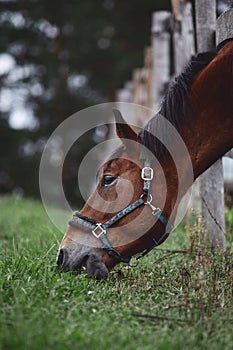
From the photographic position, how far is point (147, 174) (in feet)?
10.5

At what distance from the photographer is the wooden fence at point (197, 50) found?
165 inches

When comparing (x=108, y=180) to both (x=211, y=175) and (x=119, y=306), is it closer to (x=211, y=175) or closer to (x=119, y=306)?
(x=119, y=306)

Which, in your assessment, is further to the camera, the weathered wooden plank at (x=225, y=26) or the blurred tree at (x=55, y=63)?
the blurred tree at (x=55, y=63)

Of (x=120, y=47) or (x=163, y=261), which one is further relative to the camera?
(x=120, y=47)

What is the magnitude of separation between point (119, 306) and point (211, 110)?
133 centimetres

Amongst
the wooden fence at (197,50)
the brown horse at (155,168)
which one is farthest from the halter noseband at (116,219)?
the wooden fence at (197,50)

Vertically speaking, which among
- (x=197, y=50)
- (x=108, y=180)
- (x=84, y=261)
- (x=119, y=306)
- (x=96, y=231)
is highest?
(x=197, y=50)

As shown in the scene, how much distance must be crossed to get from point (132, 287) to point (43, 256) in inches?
28.0

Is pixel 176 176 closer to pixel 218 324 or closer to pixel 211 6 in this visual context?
pixel 218 324

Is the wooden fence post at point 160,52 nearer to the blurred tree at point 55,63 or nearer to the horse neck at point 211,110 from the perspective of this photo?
the horse neck at point 211,110

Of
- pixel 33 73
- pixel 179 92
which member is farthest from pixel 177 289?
pixel 33 73

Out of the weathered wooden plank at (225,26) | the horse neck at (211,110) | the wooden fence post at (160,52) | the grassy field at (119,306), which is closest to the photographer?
the grassy field at (119,306)

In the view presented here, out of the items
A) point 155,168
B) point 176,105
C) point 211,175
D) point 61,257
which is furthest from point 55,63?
point 61,257

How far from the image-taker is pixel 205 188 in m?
4.30
